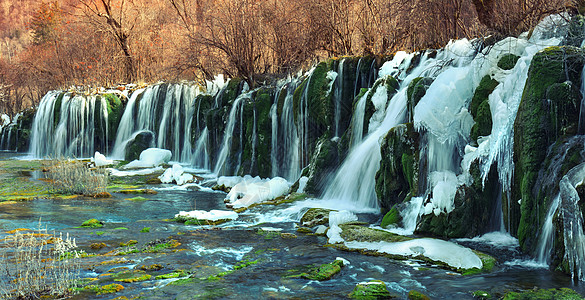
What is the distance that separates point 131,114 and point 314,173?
14.1 metres

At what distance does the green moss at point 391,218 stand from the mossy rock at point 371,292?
329cm

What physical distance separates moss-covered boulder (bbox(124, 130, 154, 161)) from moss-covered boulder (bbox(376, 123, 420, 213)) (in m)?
14.1

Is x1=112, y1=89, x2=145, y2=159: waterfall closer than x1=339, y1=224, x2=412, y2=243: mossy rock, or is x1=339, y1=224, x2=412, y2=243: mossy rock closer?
x1=339, y1=224, x2=412, y2=243: mossy rock

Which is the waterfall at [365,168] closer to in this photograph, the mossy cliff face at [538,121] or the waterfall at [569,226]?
the mossy cliff face at [538,121]

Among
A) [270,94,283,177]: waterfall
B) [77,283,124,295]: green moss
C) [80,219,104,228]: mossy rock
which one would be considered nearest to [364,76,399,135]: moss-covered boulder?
[270,94,283,177]: waterfall

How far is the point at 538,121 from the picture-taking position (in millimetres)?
7531

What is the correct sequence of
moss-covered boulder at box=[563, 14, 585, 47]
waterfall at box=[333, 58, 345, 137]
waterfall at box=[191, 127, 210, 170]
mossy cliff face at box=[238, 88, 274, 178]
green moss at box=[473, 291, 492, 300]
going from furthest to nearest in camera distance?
waterfall at box=[191, 127, 210, 170] < mossy cliff face at box=[238, 88, 274, 178] < waterfall at box=[333, 58, 345, 137] < moss-covered boulder at box=[563, 14, 585, 47] < green moss at box=[473, 291, 492, 300]

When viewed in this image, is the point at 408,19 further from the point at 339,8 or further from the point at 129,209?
the point at 129,209

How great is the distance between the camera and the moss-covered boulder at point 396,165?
32.7 ft

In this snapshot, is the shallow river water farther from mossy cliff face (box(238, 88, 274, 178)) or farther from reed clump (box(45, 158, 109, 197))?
mossy cliff face (box(238, 88, 274, 178))

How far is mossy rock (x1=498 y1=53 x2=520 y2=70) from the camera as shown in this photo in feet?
30.3

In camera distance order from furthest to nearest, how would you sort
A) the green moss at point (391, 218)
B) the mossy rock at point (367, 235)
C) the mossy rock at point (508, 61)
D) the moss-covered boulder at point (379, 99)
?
the moss-covered boulder at point (379, 99)
the green moss at point (391, 218)
the mossy rock at point (508, 61)
the mossy rock at point (367, 235)

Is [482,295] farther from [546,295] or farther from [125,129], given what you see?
[125,129]

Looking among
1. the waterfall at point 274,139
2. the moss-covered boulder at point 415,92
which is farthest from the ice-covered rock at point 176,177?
the moss-covered boulder at point 415,92
